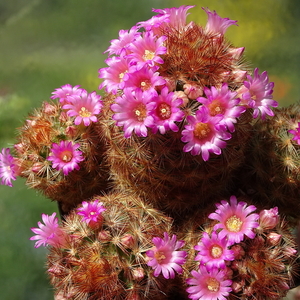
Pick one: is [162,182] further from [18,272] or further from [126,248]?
[18,272]

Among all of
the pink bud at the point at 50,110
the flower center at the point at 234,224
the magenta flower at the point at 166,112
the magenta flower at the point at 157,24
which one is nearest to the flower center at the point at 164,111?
the magenta flower at the point at 166,112

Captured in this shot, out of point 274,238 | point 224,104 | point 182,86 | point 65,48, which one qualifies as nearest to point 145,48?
point 182,86

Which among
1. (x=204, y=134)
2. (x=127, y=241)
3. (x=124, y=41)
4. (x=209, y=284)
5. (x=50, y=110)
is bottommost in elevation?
→ (x=209, y=284)

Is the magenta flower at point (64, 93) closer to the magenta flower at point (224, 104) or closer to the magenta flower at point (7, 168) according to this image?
the magenta flower at point (7, 168)

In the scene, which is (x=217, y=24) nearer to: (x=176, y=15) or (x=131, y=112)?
(x=176, y=15)

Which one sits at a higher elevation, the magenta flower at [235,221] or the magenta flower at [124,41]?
the magenta flower at [124,41]
